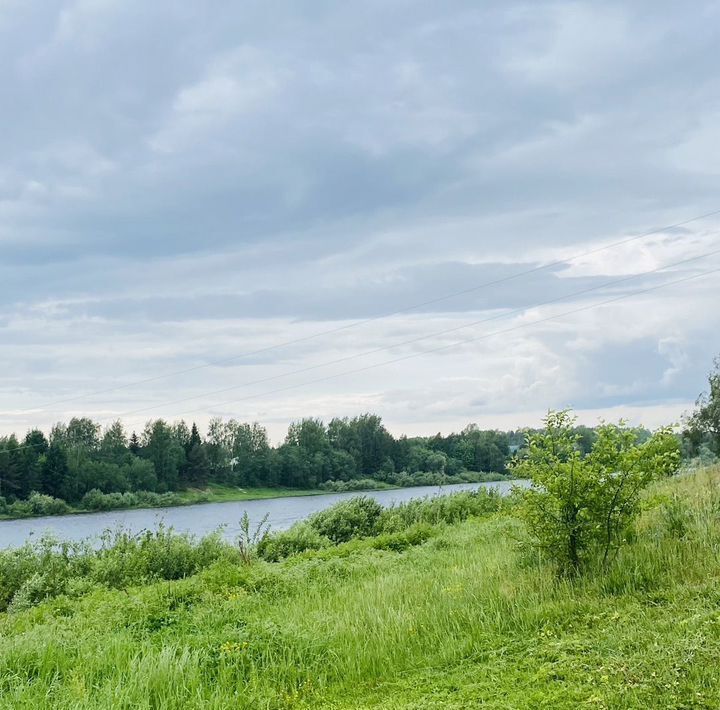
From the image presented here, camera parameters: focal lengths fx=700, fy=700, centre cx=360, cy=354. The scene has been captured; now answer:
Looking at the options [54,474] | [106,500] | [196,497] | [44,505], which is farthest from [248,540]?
[196,497]

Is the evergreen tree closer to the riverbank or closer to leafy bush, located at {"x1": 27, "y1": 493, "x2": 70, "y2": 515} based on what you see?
the riverbank

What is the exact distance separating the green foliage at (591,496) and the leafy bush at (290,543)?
27.2 ft

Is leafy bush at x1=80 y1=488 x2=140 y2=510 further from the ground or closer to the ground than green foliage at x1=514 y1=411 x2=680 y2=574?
closer to the ground

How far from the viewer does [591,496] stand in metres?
7.86

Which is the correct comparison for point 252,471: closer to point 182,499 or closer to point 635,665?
point 182,499

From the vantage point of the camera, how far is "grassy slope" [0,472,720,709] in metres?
4.93

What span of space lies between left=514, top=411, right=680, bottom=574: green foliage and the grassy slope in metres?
0.34

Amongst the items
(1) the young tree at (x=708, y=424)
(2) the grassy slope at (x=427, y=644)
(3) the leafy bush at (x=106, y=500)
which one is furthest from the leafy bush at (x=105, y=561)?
(3) the leafy bush at (x=106, y=500)

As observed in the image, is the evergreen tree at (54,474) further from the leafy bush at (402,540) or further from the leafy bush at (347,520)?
the leafy bush at (402,540)

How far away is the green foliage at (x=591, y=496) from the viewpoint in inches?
310

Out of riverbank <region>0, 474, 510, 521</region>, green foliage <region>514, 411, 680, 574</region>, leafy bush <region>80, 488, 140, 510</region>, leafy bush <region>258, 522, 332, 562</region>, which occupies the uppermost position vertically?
green foliage <region>514, 411, 680, 574</region>

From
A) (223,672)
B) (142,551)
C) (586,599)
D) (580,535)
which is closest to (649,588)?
(586,599)

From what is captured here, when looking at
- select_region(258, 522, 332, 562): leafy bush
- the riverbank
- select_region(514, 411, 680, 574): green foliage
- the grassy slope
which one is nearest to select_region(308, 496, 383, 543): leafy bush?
select_region(258, 522, 332, 562): leafy bush

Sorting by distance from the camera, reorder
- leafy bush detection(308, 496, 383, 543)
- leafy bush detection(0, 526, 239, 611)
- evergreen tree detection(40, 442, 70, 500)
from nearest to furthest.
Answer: leafy bush detection(0, 526, 239, 611), leafy bush detection(308, 496, 383, 543), evergreen tree detection(40, 442, 70, 500)
